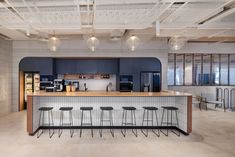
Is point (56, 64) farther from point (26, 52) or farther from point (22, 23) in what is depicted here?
point (22, 23)

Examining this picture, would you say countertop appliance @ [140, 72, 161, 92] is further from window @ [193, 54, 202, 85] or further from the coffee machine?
the coffee machine

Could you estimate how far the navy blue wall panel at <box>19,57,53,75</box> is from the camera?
856 centimetres

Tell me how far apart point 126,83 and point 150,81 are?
104 centimetres

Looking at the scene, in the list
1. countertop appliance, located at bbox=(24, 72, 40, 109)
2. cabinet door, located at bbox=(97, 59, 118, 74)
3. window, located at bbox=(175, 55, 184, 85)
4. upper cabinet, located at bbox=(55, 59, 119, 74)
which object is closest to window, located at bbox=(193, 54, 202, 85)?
window, located at bbox=(175, 55, 184, 85)

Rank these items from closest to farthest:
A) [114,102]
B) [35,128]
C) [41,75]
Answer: [35,128]
[114,102]
[41,75]

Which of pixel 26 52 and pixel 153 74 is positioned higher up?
pixel 26 52

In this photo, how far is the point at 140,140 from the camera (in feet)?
15.7

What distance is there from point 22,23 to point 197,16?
388 cm

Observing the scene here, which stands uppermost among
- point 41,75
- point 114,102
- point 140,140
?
point 41,75

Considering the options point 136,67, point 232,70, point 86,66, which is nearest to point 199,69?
point 232,70

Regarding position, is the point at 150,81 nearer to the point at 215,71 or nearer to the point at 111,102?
the point at 111,102

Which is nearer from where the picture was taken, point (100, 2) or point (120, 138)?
point (100, 2)

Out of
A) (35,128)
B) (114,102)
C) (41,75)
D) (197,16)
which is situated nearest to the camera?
(197,16)

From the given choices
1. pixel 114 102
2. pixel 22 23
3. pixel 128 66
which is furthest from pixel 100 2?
pixel 128 66
